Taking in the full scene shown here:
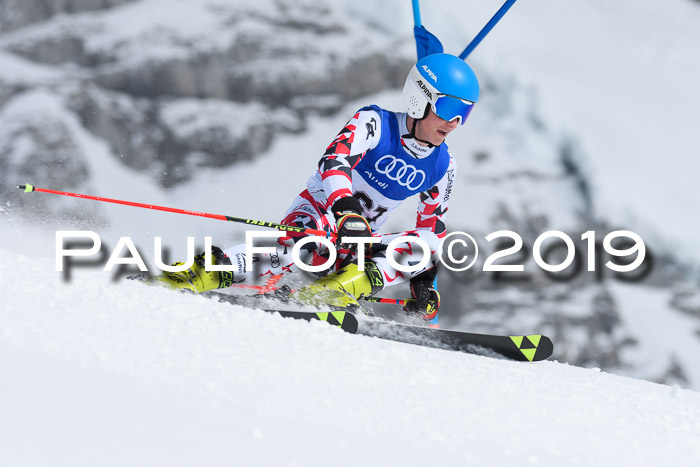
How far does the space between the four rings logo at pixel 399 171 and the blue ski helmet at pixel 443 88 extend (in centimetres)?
34

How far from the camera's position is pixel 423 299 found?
5.04 meters

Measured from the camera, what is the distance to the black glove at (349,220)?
411cm

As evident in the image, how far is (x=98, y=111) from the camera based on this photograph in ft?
249

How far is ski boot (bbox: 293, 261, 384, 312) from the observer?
429 centimetres

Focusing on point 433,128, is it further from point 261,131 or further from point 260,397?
point 261,131

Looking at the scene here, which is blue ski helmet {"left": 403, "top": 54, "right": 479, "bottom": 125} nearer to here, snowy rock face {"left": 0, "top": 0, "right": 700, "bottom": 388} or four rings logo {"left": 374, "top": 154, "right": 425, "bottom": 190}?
four rings logo {"left": 374, "top": 154, "right": 425, "bottom": 190}

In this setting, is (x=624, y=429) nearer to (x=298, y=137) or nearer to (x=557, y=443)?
(x=557, y=443)

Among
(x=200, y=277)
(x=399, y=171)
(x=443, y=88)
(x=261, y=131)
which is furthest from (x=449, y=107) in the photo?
(x=261, y=131)

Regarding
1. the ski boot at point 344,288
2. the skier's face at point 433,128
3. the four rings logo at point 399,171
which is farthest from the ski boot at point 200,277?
the skier's face at point 433,128

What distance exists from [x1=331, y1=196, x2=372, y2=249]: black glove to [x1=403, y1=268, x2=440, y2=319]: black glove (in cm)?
101

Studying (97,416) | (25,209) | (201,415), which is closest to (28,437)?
(97,416)

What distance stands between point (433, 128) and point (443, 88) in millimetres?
280

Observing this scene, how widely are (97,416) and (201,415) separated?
306mm

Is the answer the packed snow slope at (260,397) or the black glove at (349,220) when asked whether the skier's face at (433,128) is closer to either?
the black glove at (349,220)
